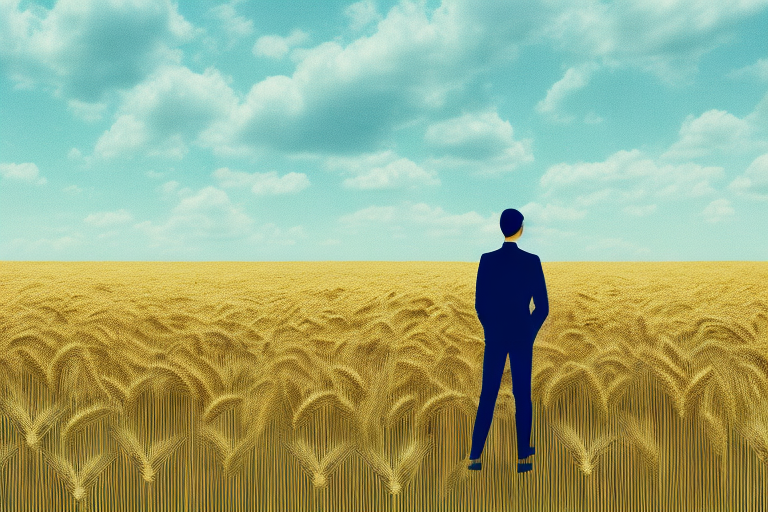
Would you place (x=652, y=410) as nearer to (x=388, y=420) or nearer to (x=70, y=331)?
(x=388, y=420)

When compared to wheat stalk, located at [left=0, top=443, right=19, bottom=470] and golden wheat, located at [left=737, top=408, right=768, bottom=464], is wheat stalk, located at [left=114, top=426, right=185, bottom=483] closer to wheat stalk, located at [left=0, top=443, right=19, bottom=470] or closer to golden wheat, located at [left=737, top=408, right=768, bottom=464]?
wheat stalk, located at [left=0, top=443, right=19, bottom=470]

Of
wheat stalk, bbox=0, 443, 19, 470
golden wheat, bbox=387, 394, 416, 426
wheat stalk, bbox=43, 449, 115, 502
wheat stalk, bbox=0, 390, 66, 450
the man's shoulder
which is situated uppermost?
the man's shoulder

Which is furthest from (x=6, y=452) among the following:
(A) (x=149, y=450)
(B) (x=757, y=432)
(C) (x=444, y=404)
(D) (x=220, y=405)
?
(B) (x=757, y=432)

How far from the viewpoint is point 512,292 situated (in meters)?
3.06

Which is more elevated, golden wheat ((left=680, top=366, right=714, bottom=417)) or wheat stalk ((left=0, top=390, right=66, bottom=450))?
golden wheat ((left=680, top=366, right=714, bottom=417))

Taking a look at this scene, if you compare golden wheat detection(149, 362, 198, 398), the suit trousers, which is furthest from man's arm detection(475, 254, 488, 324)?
golden wheat detection(149, 362, 198, 398)

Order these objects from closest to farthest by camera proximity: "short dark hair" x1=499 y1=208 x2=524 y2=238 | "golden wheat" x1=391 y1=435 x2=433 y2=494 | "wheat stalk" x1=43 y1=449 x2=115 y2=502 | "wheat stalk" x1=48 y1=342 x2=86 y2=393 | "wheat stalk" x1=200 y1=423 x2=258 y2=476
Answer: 1. "short dark hair" x1=499 y1=208 x2=524 y2=238
2. "golden wheat" x1=391 y1=435 x2=433 y2=494
3. "wheat stalk" x1=200 y1=423 x2=258 y2=476
4. "wheat stalk" x1=43 y1=449 x2=115 y2=502
5. "wheat stalk" x1=48 y1=342 x2=86 y2=393

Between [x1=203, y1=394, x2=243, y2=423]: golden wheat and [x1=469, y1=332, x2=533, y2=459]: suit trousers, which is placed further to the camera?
[x1=203, y1=394, x2=243, y2=423]: golden wheat

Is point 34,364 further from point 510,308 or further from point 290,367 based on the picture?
point 510,308

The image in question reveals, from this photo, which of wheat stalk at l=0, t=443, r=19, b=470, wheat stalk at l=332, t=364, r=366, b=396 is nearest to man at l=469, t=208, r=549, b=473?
wheat stalk at l=332, t=364, r=366, b=396

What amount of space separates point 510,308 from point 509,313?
28mm

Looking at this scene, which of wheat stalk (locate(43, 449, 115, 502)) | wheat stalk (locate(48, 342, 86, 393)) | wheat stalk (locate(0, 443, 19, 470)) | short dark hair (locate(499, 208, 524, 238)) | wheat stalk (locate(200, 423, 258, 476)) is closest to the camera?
short dark hair (locate(499, 208, 524, 238))

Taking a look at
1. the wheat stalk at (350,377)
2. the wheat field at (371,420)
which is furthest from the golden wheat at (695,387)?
the wheat stalk at (350,377)

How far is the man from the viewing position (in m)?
3.05
